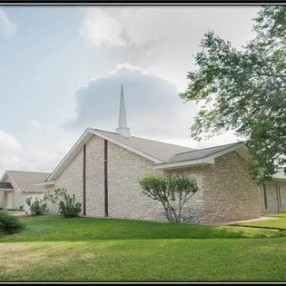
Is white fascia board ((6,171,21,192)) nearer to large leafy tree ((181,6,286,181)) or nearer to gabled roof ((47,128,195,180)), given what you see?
gabled roof ((47,128,195,180))

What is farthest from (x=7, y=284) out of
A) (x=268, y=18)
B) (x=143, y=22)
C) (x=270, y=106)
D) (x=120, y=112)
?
(x=120, y=112)

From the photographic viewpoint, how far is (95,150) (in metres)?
23.1

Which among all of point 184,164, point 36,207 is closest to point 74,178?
point 36,207

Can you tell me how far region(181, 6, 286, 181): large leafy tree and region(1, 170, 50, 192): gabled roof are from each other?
1015 inches

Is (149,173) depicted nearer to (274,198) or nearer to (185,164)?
(185,164)

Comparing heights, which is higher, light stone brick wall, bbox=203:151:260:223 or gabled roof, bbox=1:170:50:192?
gabled roof, bbox=1:170:50:192

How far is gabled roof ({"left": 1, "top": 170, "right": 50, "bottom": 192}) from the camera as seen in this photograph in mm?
36934

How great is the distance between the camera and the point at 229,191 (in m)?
18.2

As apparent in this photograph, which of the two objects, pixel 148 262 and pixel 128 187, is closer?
pixel 148 262

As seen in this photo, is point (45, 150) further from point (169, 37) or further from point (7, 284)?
point (7, 284)

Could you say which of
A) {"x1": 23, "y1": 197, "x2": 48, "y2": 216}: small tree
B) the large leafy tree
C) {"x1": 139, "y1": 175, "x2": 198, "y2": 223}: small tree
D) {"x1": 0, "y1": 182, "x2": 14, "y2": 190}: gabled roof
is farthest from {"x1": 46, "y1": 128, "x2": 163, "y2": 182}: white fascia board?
{"x1": 0, "y1": 182, "x2": 14, "y2": 190}: gabled roof

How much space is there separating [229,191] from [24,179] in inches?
1052

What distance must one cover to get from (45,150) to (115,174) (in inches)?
320

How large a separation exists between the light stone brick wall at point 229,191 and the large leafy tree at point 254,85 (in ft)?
9.23
